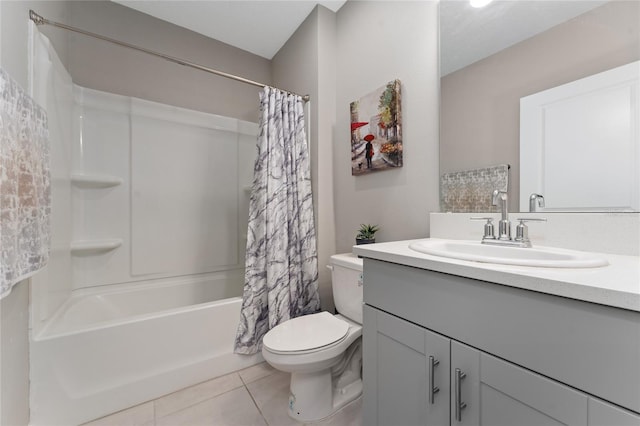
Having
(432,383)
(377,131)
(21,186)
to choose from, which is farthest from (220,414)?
(377,131)

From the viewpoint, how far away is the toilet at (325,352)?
118 cm

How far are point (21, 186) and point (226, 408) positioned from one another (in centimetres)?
134

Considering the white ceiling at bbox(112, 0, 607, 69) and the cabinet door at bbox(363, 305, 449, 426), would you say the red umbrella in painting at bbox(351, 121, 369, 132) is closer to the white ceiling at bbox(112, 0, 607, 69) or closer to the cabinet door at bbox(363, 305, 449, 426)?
the white ceiling at bbox(112, 0, 607, 69)

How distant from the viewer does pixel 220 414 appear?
1313 millimetres

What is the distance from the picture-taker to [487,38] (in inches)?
46.3

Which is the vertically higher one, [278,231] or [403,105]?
[403,105]

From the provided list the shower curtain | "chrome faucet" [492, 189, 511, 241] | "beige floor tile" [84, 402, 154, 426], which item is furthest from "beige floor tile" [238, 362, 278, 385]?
"chrome faucet" [492, 189, 511, 241]

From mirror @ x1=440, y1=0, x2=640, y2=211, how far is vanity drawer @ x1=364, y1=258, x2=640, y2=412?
580mm

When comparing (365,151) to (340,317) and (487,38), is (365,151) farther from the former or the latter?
(340,317)

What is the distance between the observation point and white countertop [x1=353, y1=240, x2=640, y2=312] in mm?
491

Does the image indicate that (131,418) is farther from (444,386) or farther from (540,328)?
(540,328)

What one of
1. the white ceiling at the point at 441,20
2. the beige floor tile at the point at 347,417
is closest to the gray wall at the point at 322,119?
the white ceiling at the point at 441,20

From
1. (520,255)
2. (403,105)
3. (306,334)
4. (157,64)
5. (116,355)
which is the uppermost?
(157,64)

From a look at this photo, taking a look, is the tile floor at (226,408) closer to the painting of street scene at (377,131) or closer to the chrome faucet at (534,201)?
the chrome faucet at (534,201)
